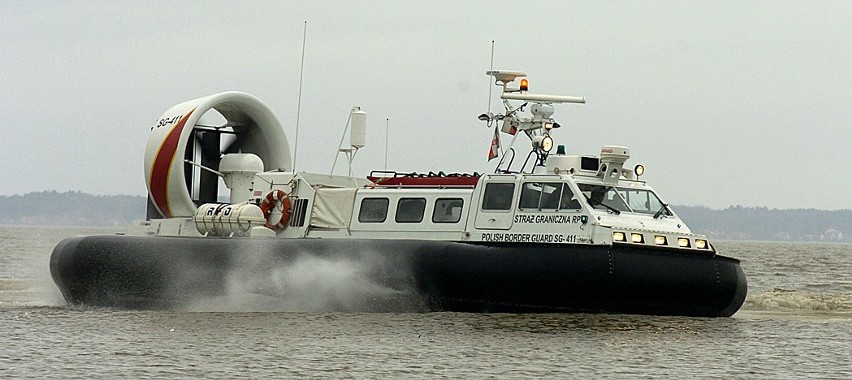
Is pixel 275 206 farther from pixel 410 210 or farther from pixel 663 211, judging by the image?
pixel 663 211

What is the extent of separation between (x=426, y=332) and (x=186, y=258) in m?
4.04

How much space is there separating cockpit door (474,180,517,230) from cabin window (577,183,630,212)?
0.78 meters

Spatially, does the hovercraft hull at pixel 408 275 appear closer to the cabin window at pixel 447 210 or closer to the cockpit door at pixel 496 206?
the cockpit door at pixel 496 206

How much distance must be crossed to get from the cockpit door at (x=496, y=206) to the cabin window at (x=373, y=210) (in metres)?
1.29

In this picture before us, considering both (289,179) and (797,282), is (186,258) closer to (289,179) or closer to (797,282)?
(289,179)

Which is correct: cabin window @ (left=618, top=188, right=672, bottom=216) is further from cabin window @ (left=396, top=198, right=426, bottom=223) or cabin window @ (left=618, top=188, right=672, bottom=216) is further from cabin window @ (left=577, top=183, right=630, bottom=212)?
cabin window @ (left=396, top=198, right=426, bottom=223)

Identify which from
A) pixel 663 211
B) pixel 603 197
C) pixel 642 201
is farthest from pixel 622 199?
pixel 663 211

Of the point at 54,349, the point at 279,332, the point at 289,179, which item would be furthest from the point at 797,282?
the point at 54,349

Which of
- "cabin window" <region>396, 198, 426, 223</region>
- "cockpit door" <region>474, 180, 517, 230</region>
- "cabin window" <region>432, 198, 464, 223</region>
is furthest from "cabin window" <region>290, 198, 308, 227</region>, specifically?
"cockpit door" <region>474, 180, 517, 230</region>

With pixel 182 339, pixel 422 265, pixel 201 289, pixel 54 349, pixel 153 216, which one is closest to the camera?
pixel 54 349

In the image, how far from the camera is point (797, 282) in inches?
1094

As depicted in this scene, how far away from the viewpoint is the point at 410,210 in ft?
49.9

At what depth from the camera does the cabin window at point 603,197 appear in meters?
14.4

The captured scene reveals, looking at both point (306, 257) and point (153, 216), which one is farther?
point (153, 216)
